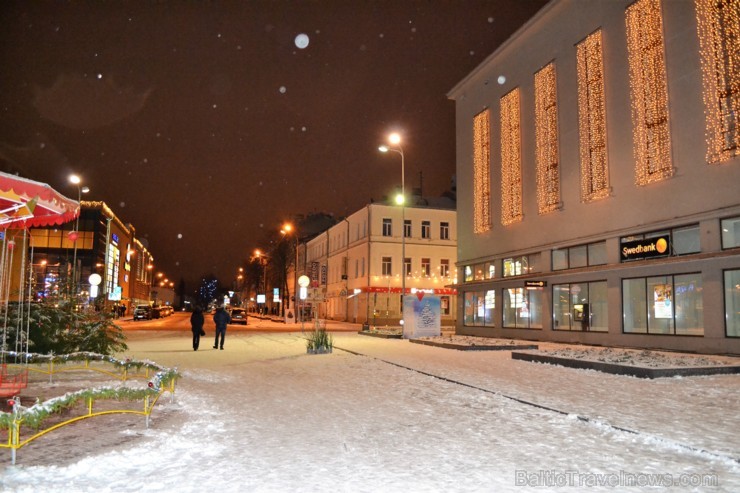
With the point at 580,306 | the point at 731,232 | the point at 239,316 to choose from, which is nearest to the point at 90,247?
the point at 239,316

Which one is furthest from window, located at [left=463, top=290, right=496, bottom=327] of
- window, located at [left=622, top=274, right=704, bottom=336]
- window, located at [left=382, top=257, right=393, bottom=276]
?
window, located at [left=382, top=257, right=393, bottom=276]

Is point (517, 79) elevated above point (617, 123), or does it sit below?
above

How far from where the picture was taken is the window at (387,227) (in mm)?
57344

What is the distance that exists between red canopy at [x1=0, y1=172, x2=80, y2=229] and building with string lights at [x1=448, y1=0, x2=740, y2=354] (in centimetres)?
1924

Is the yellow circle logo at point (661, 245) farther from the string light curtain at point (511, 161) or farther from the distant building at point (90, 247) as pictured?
the distant building at point (90, 247)

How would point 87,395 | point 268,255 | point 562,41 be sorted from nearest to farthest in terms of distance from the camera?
point 87,395
point 562,41
point 268,255

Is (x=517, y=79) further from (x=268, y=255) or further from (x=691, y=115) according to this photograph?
(x=268, y=255)

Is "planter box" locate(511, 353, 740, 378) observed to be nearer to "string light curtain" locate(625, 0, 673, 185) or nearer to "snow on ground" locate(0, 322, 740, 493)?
"snow on ground" locate(0, 322, 740, 493)

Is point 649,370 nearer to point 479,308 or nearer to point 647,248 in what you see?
point 647,248

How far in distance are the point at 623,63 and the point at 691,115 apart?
475cm

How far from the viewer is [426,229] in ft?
191

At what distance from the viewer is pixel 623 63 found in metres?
24.1

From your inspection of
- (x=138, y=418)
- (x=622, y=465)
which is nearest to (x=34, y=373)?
(x=138, y=418)

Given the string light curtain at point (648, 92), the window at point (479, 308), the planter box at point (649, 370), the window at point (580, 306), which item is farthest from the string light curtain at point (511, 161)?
the planter box at point (649, 370)
